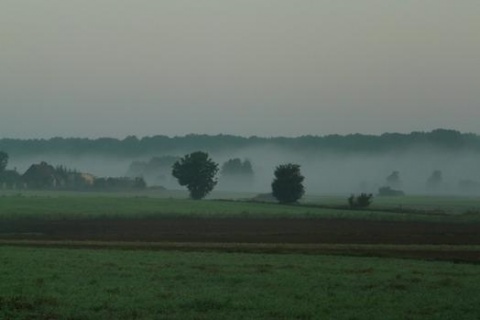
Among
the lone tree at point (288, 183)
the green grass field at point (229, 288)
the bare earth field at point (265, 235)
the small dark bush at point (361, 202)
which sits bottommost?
the green grass field at point (229, 288)

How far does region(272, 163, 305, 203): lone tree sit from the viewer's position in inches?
4739

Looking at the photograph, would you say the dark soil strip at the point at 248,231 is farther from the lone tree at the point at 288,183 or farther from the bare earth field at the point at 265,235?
the lone tree at the point at 288,183

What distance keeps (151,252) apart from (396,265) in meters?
13.9

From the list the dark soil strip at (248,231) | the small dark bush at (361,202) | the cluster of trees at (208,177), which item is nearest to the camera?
the dark soil strip at (248,231)

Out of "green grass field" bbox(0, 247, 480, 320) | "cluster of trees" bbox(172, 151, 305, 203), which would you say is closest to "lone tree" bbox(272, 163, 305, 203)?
"cluster of trees" bbox(172, 151, 305, 203)

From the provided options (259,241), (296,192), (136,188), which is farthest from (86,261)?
(136,188)

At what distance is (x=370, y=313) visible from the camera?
977 inches

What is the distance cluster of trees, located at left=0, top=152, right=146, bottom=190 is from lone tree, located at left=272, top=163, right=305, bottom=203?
7691cm

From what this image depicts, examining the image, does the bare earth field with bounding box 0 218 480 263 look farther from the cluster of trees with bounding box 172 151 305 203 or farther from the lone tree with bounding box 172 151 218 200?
the lone tree with bounding box 172 151 218 200

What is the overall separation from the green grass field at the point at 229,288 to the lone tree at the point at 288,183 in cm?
7789

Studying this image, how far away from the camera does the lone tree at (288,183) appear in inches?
4739

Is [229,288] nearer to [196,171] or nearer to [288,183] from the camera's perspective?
[288,183]

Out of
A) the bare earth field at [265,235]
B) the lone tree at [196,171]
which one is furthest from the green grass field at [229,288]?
the lone tree at [196,171]

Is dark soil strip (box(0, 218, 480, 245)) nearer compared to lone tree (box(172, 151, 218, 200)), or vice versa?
dark soil strip (box(0, 218, 480, 245))
